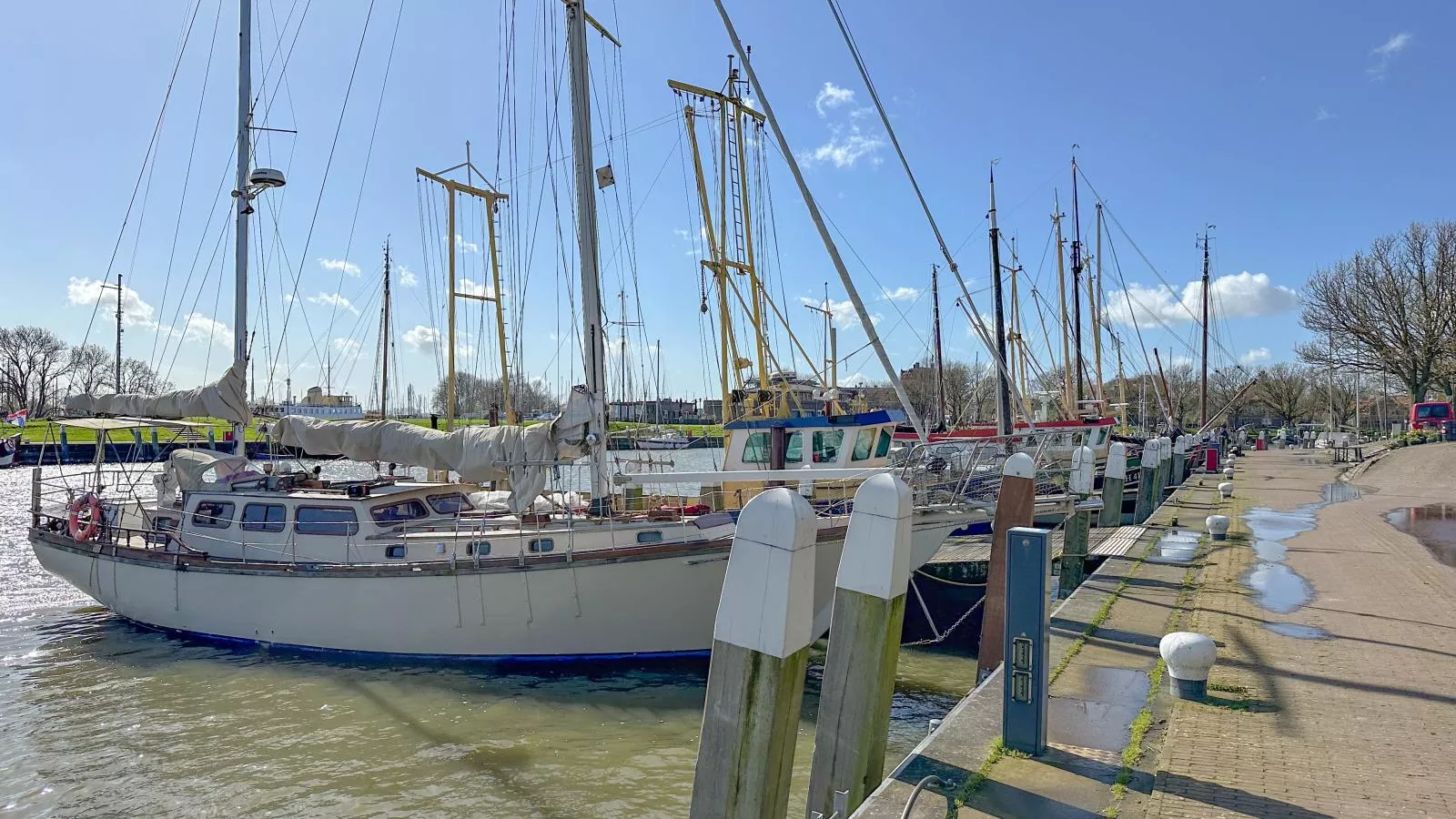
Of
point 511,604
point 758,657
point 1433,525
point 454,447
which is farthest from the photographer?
point 1433,525

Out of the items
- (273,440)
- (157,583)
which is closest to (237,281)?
(273,440)

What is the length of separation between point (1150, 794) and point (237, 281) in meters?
17.6

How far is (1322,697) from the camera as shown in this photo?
21.0ft

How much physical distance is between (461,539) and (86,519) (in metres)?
9.07

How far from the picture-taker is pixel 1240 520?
17656mm

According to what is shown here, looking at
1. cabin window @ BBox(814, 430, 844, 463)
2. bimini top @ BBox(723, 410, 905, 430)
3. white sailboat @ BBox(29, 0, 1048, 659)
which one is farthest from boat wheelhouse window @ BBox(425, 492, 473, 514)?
cabin window @ BBox(814, 430, 844, 463)

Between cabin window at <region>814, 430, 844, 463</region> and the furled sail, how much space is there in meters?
5.02

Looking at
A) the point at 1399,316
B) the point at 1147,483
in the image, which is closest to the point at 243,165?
the point at 1147,483

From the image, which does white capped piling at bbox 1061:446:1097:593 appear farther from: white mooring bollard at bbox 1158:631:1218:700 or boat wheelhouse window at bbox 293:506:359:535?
boat wheelhouse window at bbox 293:506:359:535

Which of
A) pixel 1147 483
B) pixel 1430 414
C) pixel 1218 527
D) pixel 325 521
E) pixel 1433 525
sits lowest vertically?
pixel 1433 525

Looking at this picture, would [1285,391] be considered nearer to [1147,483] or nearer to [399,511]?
[1147,483]

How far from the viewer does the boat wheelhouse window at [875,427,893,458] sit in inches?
632

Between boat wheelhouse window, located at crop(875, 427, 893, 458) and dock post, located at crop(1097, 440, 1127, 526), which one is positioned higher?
boat wheelhouse window, located at crop(875, 427, 893, 458)

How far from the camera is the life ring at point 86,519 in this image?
15.4 meters
